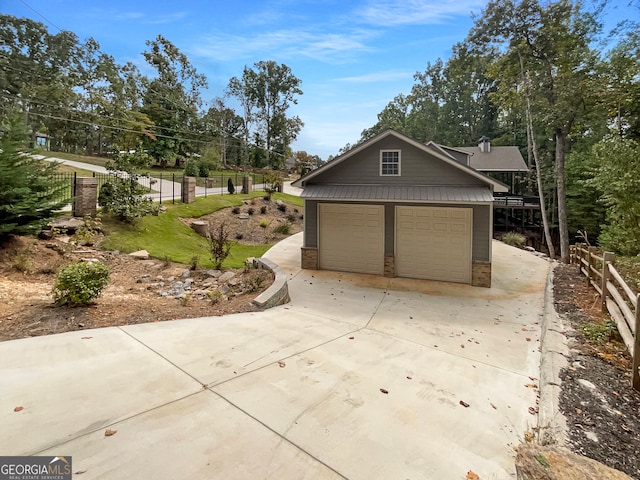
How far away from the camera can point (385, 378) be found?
170 inches

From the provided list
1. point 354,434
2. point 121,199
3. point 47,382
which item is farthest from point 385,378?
point 121,199

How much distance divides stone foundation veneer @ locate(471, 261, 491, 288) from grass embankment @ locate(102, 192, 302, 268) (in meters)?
7.53

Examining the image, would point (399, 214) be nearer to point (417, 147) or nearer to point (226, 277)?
point (417, 147)

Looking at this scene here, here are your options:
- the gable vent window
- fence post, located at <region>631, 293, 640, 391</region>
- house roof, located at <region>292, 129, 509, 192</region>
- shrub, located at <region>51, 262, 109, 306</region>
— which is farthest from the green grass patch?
fence post, located at <region>631, 293, 640, 391</region>

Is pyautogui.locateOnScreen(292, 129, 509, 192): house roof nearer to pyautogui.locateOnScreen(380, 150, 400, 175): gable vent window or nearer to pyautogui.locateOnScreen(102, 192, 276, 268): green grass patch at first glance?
pyautogui.locateOnScreen(380, 150, 400, 175): gable vent window

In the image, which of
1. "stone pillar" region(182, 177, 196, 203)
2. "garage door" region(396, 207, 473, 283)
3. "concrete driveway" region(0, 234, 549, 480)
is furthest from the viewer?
"stone pillar" region(182, 177, 196, 203)

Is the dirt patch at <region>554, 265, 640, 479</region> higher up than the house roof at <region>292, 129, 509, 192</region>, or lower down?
lower down

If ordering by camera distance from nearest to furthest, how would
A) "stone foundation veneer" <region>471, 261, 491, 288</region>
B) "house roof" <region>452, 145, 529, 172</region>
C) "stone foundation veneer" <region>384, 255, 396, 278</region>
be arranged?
1. "stone foundation veneer" <region>471, 261, 491, 288</region>
2. "stone foundation veneer" <region>384, 255, 396, 278</region>
3. "house roof" <region>452, 145, 529, 172</region>

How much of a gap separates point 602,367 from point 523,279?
719cm

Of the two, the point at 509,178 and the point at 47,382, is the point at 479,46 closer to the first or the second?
the point at 509,178

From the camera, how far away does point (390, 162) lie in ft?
36.7

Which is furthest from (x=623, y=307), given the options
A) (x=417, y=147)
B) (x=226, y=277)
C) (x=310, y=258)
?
(x=310, y=258)

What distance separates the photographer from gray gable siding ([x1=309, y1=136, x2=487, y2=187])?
416 inches

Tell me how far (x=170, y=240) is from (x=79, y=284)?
7074 millimetres
